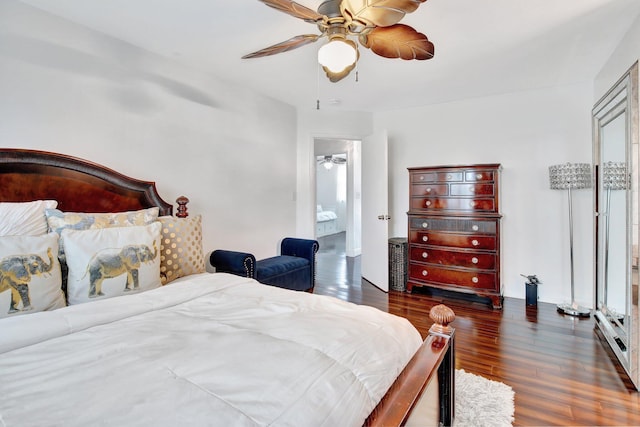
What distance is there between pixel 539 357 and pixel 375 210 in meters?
2.37

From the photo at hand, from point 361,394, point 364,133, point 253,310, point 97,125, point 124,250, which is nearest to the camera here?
point 361,394

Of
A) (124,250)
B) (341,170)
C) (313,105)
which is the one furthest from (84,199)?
(341,170)

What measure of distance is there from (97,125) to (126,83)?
44cm

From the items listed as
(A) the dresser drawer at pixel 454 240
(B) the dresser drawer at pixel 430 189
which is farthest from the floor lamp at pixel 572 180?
(B) the dresser drawer at pixel 430 189

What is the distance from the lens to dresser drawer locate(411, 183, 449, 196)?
3830mm

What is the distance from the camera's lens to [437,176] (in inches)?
152

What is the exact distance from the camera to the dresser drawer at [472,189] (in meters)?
3.58

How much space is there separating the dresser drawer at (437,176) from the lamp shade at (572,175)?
91cm

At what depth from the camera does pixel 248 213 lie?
12.4 ft

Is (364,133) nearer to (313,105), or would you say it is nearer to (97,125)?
(313,105)

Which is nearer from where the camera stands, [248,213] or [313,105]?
[248,213]

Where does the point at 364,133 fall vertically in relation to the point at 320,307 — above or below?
above

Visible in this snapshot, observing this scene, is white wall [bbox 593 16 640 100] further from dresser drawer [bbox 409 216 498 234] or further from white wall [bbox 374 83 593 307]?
dresser drawer [bbox 409 216 498 234]

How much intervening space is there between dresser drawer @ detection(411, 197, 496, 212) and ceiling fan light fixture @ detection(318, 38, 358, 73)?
97.8 inches
